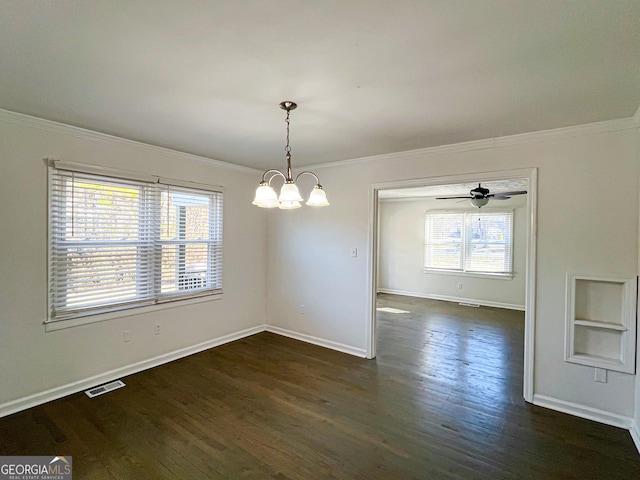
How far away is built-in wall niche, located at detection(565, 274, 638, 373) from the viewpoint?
8.32ft

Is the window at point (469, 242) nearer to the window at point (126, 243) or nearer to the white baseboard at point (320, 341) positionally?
the white baseboard at point (320, 341)

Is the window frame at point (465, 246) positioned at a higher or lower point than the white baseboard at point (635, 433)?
higher

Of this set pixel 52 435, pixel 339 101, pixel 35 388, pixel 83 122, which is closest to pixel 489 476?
pixel 339 101

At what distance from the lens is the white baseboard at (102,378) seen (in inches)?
105

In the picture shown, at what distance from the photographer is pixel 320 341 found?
4.42m

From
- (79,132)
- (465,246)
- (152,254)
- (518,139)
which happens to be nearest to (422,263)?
(465,246)

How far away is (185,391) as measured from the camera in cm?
306

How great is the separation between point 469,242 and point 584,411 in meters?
4.93

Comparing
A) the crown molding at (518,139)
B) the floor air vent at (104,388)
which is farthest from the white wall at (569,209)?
the floor air vent at (104,388)

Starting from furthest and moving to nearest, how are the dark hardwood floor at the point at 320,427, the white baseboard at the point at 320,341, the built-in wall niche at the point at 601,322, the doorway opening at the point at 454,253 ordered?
the doorway opening at the point at 454,253, the white baseboard at the point at 320,341, the built-in wall niche at the point at 601,322, the dark hardwood floor at the point at 320,427

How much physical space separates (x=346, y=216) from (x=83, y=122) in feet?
9.66

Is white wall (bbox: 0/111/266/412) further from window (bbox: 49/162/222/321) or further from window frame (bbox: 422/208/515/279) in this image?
window frame (bbox: 422/208/515/279)

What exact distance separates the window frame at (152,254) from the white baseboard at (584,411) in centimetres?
384

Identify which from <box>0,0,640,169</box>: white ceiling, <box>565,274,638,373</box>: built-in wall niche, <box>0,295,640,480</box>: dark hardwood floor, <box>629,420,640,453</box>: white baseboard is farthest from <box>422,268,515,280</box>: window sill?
<box>0,0,640,169</box>: white ceiling
